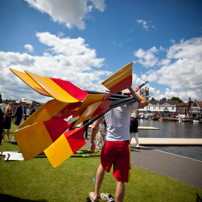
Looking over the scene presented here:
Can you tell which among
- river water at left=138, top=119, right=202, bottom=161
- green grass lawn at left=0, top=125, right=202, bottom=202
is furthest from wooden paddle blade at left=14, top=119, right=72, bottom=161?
river water at left=138, top=119, right=202, bottom=161

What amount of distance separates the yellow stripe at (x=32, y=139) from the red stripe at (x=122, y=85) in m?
0.86

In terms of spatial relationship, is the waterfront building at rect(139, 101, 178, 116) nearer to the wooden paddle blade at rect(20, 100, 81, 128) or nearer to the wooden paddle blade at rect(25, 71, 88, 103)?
the wooden paddle blade at rect(25, 71, 88, 103)

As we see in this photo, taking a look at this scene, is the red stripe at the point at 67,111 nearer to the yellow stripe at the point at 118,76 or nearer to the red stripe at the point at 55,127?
the red stripe at the point at 55,127

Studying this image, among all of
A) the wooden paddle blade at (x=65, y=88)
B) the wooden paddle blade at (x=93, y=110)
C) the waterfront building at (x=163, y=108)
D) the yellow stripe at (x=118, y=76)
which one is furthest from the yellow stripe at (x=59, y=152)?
the waterfront building at (x=163, y=108)

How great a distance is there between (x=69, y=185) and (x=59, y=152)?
6.20 ft

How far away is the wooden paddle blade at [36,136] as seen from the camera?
3.75 feet

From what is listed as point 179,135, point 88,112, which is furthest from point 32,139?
point 179,135

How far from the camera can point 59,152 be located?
4.37ft

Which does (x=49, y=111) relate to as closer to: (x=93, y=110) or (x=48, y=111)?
(x=48, y=111)

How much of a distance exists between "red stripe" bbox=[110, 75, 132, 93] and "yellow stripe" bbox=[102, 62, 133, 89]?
4 cm

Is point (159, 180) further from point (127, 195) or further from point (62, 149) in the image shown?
point (62, 149)

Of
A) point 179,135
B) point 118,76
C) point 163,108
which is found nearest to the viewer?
point 118,76

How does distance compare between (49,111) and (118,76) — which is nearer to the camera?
(49,111)

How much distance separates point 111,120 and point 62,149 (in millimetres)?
1075
